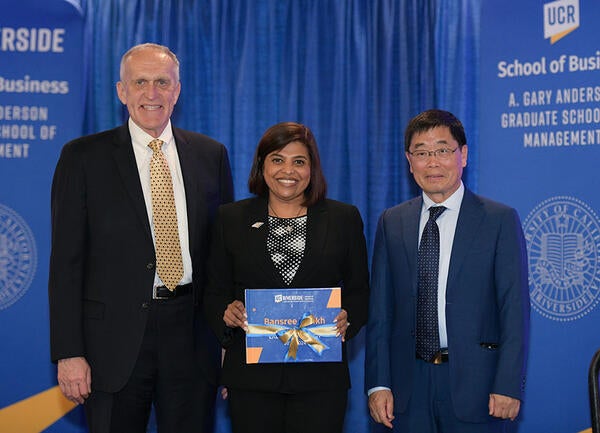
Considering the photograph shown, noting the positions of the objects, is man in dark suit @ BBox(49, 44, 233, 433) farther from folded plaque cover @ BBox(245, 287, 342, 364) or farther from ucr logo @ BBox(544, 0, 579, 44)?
ucr logo @ BBox(544, 0, 579, 44)

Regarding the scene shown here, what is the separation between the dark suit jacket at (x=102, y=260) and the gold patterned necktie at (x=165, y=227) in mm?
48

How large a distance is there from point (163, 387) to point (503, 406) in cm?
133

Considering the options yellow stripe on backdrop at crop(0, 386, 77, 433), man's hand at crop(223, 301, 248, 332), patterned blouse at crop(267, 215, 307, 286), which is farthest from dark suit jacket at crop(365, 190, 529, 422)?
yellow stripe on backdrop at crop(0, 386, 77, 433)

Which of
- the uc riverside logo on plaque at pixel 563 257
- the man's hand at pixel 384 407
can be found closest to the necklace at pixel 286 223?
the man's hand at pixel 384 407

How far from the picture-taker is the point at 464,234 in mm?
2678

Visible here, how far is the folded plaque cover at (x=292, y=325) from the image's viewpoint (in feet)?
8.59

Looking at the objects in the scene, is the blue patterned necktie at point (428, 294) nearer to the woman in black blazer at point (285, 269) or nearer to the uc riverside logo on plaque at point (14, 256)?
the woman in black blazer at point (285, 269)

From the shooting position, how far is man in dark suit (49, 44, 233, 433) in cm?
276

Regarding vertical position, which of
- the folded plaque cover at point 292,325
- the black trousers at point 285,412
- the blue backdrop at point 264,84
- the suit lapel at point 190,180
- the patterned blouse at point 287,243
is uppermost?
the blue backdrop at point 264,84

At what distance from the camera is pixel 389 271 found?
285 centimetres

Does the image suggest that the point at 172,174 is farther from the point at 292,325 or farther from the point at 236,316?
the point at 292,325

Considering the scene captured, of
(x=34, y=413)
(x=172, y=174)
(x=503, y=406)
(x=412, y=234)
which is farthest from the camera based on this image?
(x=34, y=413)

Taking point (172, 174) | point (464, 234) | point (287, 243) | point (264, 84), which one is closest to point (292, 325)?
point (287, 243)

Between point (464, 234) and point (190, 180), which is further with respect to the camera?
point (190, 180)
